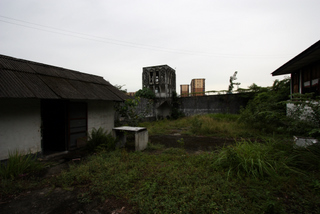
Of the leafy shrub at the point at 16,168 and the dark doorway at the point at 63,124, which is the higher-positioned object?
the dark doorway at the point at 63,124

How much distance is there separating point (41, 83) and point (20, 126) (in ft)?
4.70

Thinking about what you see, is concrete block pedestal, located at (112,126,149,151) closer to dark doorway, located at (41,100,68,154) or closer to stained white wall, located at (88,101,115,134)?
stained white wall, located at (88,101,115,134)

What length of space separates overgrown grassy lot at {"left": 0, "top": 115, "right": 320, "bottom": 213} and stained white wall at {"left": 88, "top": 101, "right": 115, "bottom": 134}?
234 cm

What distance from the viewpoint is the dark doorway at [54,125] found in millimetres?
5746

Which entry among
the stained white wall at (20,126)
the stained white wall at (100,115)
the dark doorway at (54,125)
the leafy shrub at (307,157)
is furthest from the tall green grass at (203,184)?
the stained white wall at (100,115)

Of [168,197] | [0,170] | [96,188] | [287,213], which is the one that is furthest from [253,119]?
[0,170]

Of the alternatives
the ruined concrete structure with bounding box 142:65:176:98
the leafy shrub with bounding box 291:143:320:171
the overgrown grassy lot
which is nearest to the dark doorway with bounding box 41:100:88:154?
the overgrown grassy lot

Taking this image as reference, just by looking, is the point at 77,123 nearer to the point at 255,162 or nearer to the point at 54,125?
the point at 54,125

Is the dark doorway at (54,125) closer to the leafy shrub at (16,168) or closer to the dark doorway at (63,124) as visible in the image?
the dark doorway at (63,124)

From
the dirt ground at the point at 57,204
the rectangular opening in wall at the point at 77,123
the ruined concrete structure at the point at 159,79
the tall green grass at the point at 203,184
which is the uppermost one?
the ruined concrete structure at the point at 159,79

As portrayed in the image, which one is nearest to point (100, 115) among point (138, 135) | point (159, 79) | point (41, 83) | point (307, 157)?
point (138, 135)

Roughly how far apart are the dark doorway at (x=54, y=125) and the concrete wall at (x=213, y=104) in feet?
46.1

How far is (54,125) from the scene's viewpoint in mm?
5984

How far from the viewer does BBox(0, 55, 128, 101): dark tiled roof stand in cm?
398
